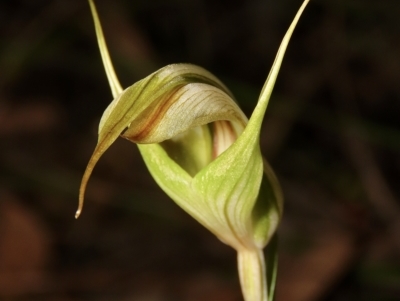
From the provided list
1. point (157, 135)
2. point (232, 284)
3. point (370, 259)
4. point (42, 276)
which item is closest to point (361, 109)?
point (370, 259)

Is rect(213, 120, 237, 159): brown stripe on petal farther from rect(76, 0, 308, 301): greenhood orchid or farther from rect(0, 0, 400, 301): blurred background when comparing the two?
rect(0, 0, 400, 301): blurred background

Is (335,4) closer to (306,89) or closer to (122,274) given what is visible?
(306,89)

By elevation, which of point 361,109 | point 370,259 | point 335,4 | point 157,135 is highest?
point 157,135

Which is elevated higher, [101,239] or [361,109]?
[361,109]

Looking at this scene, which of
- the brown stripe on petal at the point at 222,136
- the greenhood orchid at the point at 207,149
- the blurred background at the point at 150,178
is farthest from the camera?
the blurred background at the point at 150,178

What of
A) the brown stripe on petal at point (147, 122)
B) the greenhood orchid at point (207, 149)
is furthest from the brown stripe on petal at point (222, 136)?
the brown stripe on petal at point (147, 122)

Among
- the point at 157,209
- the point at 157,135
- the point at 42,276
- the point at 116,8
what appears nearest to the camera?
the point at 157,135

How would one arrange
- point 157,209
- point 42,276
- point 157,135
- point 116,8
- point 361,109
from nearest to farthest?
point 157,135
point 42,276
point 157,209
point 361,109
point 116,8

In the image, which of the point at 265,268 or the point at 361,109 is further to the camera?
the point at 361,109

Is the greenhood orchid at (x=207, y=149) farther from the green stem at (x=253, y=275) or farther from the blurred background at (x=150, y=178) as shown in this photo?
the blurred background at (x=150, y=178)
